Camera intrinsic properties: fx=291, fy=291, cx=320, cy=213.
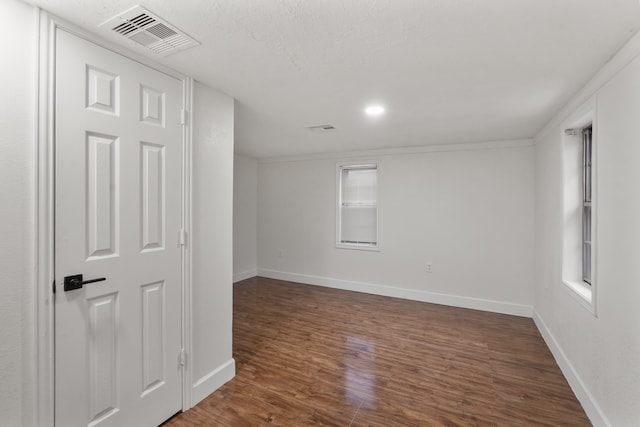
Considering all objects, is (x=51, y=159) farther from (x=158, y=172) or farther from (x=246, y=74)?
(x=246, y=74)

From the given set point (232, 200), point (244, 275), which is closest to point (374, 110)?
point (232, 200)

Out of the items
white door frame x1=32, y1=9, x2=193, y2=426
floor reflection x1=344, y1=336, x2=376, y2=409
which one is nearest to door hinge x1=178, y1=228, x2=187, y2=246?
white door frame x1=32, y1=9, x2=193, y2=426

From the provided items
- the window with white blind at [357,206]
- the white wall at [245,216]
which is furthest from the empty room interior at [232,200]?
the white wall at [245,216]

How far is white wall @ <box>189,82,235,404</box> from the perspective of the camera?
215 cm

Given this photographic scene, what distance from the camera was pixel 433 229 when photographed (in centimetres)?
448

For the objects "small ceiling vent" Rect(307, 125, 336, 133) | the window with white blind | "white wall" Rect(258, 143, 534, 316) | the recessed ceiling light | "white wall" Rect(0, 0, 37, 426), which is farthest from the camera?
the window with white blind

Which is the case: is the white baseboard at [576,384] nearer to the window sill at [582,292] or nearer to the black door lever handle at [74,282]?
the window sill at [582,292]

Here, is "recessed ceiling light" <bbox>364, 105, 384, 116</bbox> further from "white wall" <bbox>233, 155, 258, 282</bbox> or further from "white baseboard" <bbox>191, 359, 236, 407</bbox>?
"white wall" <bbox>233, 155, 258, 282</bbox>

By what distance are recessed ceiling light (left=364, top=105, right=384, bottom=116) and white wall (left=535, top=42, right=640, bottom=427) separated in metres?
1.54

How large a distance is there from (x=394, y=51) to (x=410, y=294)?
380cm

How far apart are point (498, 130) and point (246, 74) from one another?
306cm

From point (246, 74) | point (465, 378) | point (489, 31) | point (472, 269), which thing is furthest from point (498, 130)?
point (246, 74)

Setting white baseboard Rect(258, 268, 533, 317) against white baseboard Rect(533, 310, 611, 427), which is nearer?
white baseboard Rect(533, 310, 611, 427)

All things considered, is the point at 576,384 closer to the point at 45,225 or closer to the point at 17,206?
the point at 45,225
